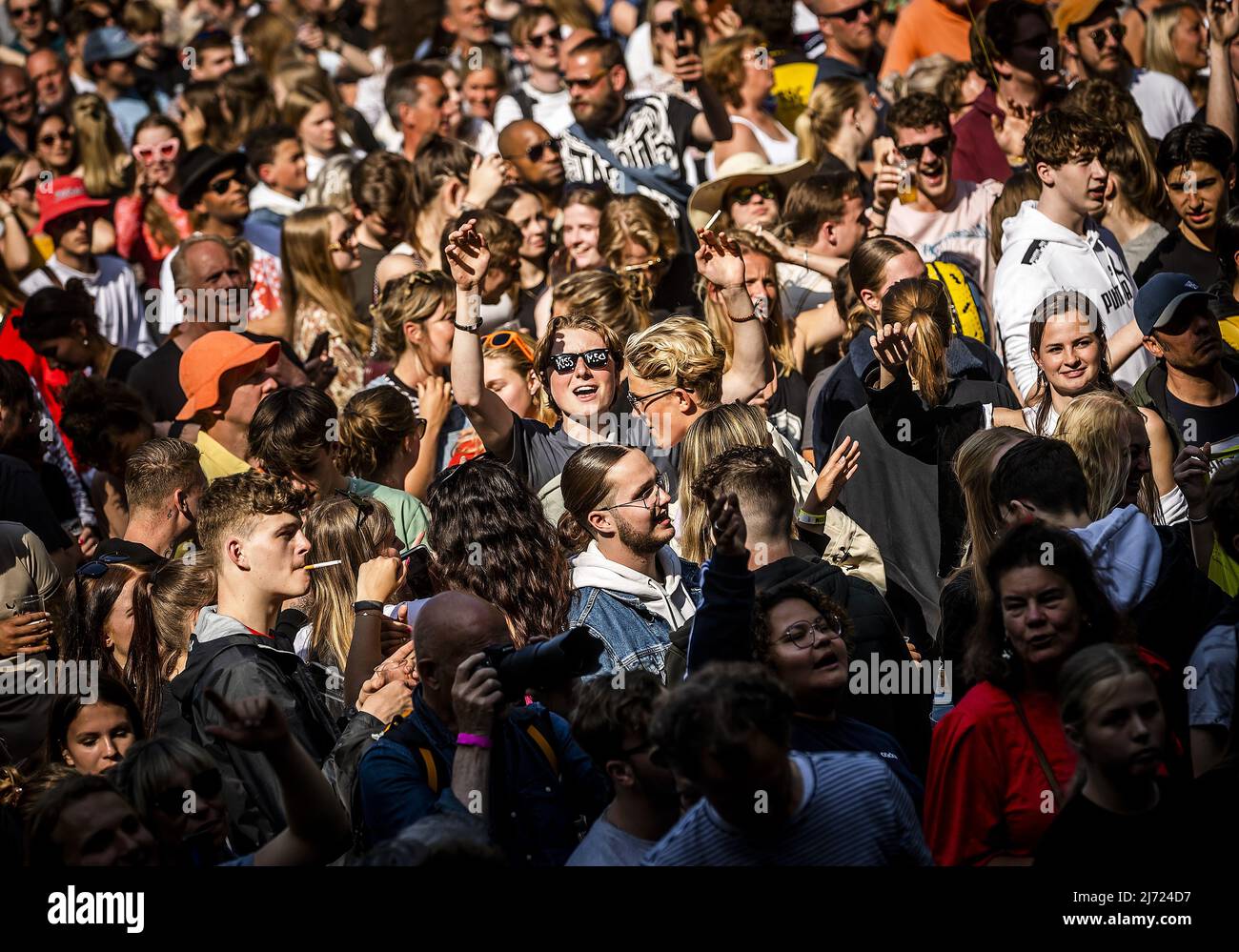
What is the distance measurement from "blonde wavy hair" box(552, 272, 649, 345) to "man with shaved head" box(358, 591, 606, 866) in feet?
10.2

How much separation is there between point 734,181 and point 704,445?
331 cm

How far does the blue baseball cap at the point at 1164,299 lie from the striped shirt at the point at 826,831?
3059mm

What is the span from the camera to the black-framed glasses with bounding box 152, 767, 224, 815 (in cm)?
396

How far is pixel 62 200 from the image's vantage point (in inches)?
386

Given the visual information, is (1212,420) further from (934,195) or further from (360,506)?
(360,506)

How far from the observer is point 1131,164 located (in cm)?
798

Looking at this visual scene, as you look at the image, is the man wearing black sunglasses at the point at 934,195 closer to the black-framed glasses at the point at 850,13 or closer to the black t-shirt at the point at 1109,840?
the black-framed glasses at the point at 850,13

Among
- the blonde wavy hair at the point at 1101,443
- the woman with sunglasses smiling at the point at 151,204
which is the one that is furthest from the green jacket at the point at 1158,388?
the woman with sunglasses smiling at the point at 151,204

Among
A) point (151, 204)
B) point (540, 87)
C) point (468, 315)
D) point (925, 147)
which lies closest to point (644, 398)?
point (468, 315)

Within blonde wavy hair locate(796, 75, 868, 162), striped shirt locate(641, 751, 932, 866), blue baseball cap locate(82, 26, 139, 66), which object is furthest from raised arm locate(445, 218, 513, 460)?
blue baseball cap locate(82, 26, 139, 66)

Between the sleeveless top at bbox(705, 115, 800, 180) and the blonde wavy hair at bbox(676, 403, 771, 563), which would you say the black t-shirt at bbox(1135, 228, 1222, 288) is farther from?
the blonde wavy hair at bbox(676, 403, 771, 563)
